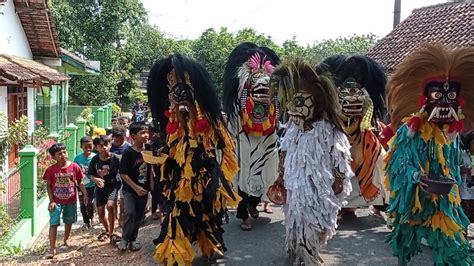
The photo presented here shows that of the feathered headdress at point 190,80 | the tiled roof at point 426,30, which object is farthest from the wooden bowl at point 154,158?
the tiled roof at point 426,30

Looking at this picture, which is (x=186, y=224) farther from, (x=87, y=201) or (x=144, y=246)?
(x=87, y=201)

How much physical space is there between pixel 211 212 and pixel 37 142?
735cm

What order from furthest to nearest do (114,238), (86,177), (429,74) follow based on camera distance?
(86,177) → (114,238) → (429,74)

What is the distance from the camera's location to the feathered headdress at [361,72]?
550 cm

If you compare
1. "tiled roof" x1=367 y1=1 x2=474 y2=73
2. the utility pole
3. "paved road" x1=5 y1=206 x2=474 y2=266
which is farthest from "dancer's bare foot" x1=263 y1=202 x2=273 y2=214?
the utility pole

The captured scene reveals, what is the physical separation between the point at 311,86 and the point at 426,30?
11.1 m

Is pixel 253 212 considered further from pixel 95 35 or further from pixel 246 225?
pixel 95 35

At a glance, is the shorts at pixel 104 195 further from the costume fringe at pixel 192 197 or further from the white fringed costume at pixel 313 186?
the white fringed costume at pixel 313 186

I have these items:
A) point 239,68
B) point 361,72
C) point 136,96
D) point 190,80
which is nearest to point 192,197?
point 190,80

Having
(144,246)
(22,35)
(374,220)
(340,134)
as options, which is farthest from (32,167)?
(22,35)

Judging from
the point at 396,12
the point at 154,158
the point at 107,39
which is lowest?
the point at 154,158

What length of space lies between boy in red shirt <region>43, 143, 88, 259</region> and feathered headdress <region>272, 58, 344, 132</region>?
8.88 feet

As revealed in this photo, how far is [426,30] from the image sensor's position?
13.9 metres

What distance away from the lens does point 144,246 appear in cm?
523
